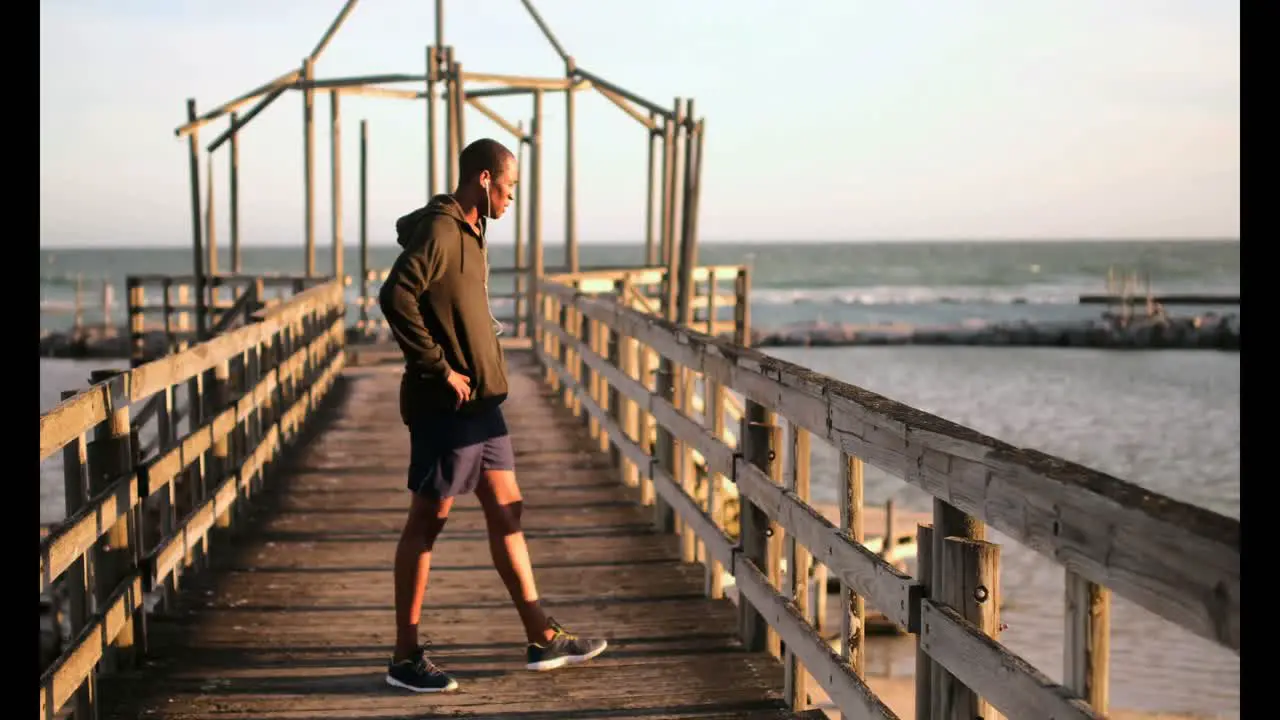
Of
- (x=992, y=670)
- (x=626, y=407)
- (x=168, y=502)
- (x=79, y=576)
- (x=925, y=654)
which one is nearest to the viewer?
(x=992, y=670)

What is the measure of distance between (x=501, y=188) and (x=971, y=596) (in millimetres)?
2376

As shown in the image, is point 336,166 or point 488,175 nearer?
point 488,175

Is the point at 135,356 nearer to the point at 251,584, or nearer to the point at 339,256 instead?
the point at 339,256

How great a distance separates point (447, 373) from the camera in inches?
189

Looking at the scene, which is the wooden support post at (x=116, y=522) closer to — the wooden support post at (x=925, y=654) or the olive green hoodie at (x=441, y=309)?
the olive green hoodie at (x=441, y=309)

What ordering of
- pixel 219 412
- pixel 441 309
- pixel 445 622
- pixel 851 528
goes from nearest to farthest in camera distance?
pixel 851 528
pixel 441 309
pixel 445 622
pixel 219 412

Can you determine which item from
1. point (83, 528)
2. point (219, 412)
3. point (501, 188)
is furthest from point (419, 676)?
point (219, 412)

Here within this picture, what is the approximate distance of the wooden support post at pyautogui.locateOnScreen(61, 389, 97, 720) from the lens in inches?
173

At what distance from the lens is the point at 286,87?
1662 cm

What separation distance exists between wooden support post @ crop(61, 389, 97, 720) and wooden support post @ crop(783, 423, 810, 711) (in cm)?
201

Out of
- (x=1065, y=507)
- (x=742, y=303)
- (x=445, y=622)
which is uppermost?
(x=742, y=303)

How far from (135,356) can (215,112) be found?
420 centimetres

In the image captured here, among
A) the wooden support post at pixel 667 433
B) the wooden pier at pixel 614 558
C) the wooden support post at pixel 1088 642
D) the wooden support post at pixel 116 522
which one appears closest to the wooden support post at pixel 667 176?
the wooden pier at pixel 614 558

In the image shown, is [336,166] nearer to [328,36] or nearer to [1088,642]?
[328,36]
